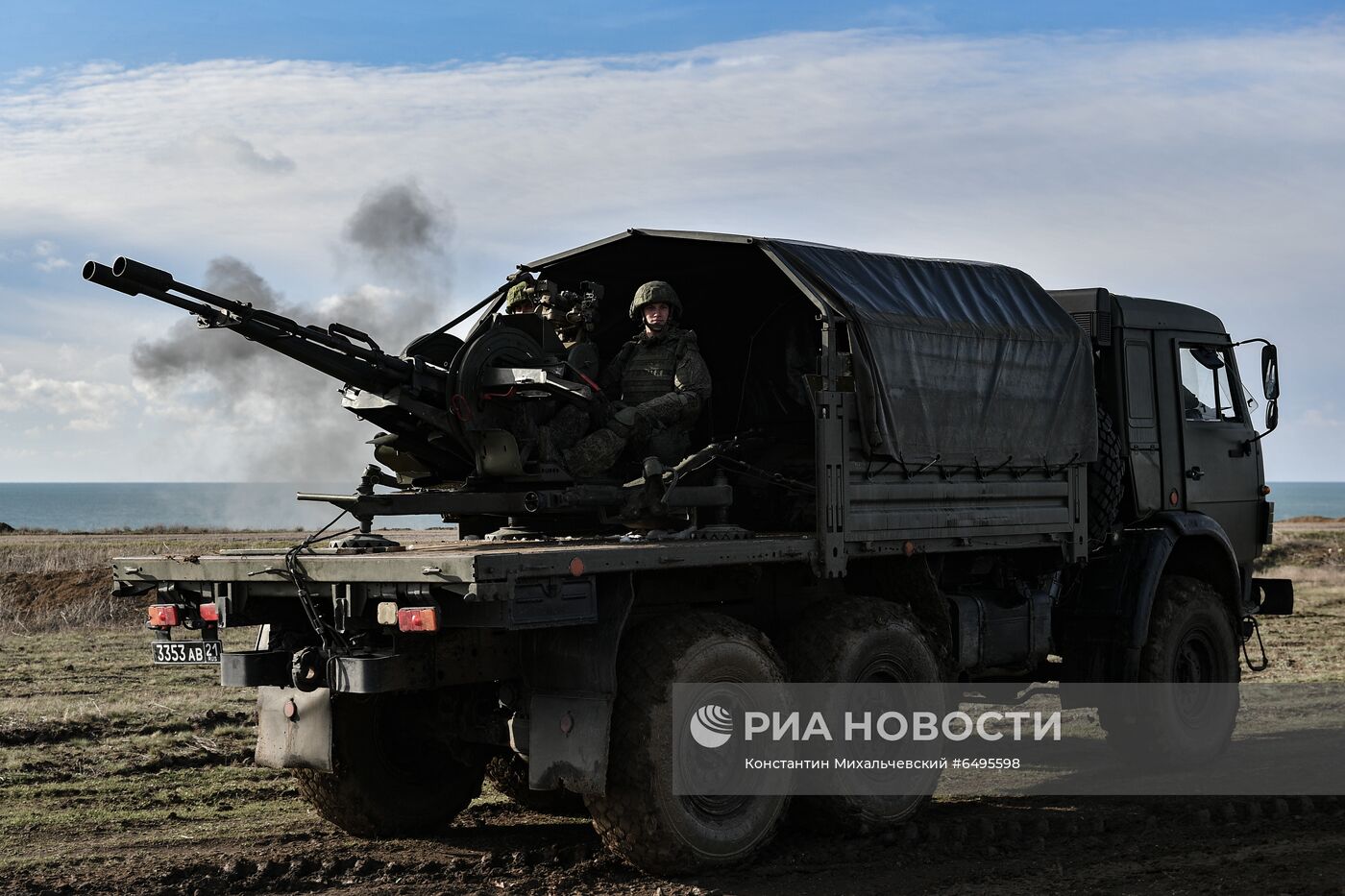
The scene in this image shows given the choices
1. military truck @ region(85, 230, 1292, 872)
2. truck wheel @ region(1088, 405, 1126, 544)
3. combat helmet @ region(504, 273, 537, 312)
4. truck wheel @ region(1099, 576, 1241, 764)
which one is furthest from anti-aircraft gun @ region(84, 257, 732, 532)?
truck wheel @ region(1099, 576, 1241, 764)

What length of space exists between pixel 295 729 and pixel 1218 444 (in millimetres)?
7202

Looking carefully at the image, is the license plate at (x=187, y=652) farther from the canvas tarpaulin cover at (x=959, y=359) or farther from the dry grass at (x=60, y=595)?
the dry grass at (x=60, y=595)

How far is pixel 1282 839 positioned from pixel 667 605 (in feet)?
11.4

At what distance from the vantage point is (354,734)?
8.23m

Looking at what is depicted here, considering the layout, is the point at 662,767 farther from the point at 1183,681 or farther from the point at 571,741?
the point at 1183,681

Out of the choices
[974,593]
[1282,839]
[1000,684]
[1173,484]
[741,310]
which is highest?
[741,310]

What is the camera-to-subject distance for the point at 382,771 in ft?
27.4

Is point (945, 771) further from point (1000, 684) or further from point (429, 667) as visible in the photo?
point (429, 667)

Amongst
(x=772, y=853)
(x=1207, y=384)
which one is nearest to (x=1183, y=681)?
(x=1207, y=384)

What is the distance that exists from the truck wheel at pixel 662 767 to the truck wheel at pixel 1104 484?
394 cm

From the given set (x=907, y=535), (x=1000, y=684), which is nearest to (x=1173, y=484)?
(x=1000, y=684)

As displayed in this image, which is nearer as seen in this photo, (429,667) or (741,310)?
(429,667)

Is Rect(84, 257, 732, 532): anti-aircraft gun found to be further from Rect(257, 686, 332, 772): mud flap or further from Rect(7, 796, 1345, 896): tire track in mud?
Rect(7, 796, 1345, 896): tire track in mud

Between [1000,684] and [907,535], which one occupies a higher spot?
[907,535]
